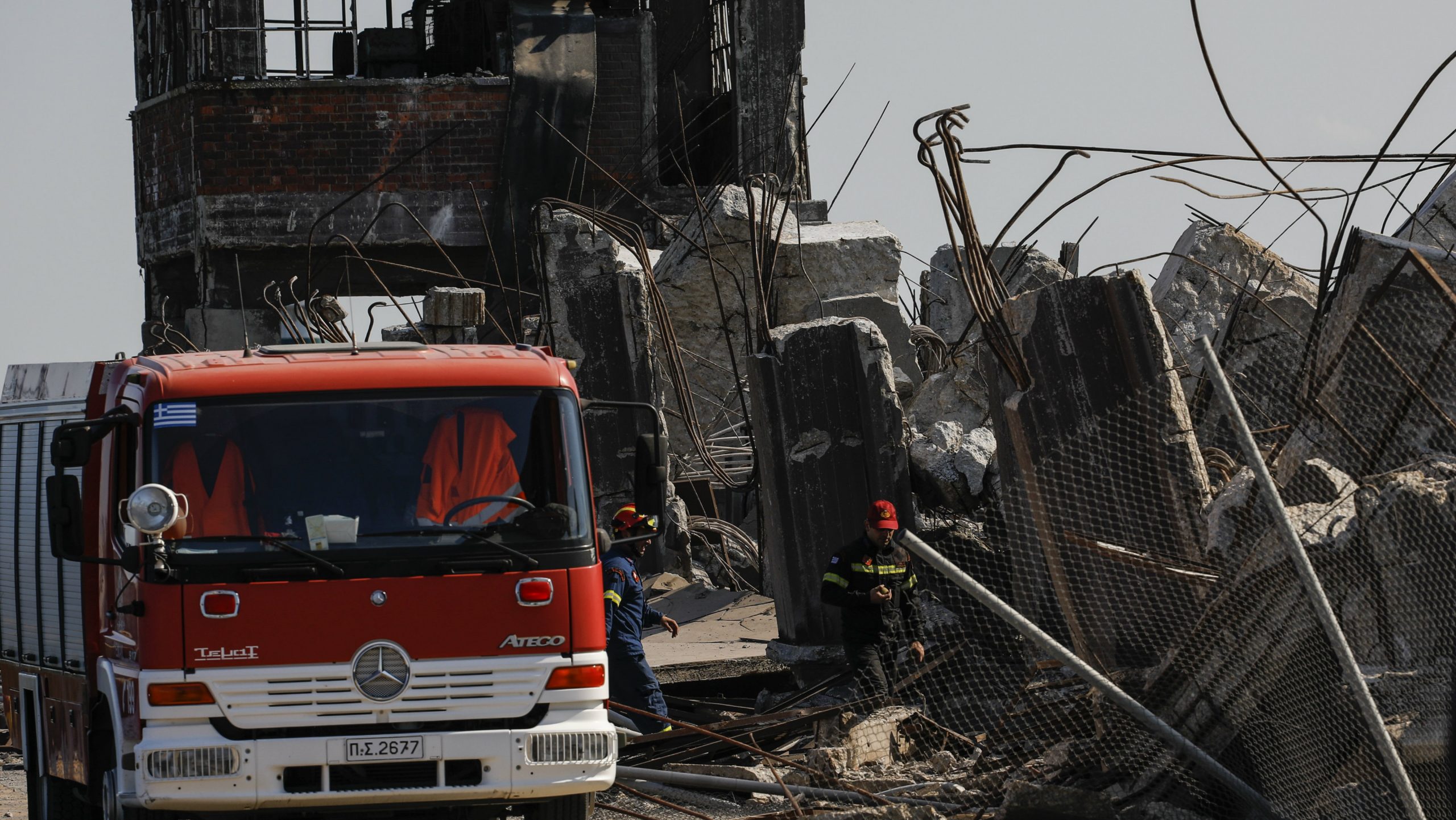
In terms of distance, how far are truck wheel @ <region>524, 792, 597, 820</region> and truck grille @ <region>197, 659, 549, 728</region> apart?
70 cm

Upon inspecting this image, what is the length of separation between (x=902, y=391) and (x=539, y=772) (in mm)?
8636

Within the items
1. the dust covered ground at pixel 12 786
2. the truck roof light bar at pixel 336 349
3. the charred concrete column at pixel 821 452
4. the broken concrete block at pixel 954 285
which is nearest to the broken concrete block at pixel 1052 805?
the truck roof light bar at pixel 336 349

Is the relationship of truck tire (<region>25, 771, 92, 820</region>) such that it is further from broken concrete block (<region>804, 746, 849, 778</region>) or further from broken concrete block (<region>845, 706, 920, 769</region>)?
broken concrete block (<region>845, 706, 920, 769</region>)

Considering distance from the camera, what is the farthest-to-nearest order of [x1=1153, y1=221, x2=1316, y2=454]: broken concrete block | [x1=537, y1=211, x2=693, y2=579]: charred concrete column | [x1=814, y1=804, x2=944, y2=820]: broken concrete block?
[x1=537, y1=211, x2=693, y2=579]: charred concrete column → [x1=1153, y1=221, x2=1316, y2=454]: broken concrete block → [x1=814, y1=804, x2=944, y2=820]: broken concrete block

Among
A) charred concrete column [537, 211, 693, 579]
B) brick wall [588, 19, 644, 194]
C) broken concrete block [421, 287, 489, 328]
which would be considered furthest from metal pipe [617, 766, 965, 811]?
brick wall [588, 19, 644, 194]

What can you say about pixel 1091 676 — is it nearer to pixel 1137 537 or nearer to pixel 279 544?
pixel 1137 537

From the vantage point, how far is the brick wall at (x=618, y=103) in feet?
65.3

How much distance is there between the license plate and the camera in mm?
5844

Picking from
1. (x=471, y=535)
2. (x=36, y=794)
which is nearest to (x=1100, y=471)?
(x=471, y=535)

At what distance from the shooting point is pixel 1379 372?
26.1 feet

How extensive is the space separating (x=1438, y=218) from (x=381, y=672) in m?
7.25

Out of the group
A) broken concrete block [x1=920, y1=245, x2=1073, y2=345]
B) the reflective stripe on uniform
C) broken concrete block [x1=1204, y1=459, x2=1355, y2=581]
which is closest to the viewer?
broken concrete block [x1=1204, y1=459, x2=1355, y2=581]

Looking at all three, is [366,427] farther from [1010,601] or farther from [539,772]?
[1010,601]

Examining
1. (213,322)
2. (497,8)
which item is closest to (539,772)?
(213,322)
